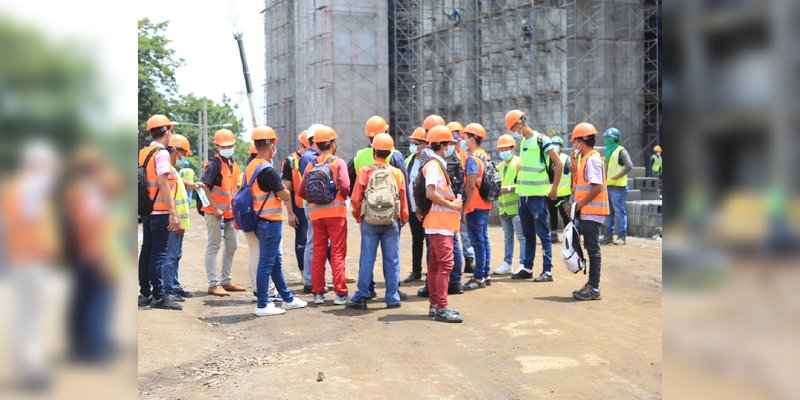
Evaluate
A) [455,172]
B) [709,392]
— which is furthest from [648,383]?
[709,392]

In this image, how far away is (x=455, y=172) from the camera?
322 inches

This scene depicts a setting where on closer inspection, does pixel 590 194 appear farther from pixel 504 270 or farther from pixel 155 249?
pixel 155 249

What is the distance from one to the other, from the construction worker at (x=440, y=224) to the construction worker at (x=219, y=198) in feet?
8.51

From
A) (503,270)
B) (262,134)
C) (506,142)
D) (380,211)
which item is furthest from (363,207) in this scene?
(506,142)

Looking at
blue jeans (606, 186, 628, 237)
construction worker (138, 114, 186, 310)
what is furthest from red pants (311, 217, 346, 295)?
blue jeans (606, 186, 628, 237)

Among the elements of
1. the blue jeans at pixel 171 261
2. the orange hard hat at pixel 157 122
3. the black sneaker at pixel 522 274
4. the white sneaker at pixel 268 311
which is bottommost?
the white sneaker at pixel 268 311

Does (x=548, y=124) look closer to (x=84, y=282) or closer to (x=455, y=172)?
(x=455, y=172)

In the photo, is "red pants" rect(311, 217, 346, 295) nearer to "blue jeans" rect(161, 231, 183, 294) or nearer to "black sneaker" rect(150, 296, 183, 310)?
"black sneaker" rect(150, 296, 183, 310)

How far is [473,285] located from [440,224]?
201 cm

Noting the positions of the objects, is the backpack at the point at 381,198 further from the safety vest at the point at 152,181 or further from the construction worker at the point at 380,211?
the safety vest at the point at 152,181

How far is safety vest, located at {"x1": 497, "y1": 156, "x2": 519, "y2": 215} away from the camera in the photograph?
10203 mm

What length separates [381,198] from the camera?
769 cm

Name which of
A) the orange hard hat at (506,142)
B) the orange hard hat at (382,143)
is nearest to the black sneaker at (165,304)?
the orange hard hat at (382,143)

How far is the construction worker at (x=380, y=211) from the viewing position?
7723 millimetres
